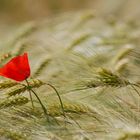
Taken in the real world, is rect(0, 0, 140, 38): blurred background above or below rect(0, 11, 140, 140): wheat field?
above

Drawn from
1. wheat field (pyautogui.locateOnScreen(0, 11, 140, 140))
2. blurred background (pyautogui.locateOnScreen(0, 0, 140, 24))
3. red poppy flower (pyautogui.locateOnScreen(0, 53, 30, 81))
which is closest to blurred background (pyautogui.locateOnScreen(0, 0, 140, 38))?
blurred background (pyautogui.locateOnScreen(0, 0, 140, 24))

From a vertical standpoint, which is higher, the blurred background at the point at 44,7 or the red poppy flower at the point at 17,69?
the blurred background at the point at 44,7

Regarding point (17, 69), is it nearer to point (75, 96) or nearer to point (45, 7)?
point (75, 96)

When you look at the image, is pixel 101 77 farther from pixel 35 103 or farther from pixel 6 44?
pixel 6 44

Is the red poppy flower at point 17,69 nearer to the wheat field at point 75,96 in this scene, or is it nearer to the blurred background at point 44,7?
the wheat field at point 75,96

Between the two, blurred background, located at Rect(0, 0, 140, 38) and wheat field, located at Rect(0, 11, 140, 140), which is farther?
blurred background, located at Rect(0, 0, 140, 38)

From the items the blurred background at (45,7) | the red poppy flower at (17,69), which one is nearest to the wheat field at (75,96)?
the red poppy flower at (17,69)

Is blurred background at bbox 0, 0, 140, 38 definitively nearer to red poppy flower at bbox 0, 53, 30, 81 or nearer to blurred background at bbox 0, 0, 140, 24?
blurred background at bbox 0, 0, 140, 24

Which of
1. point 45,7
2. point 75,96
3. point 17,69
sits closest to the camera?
point 17,69

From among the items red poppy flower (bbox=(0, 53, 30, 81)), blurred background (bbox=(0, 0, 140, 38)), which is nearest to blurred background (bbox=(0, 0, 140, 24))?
blurred background (bbox=(0, 0, 140, 38))

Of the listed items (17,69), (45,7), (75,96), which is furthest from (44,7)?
(17,69)

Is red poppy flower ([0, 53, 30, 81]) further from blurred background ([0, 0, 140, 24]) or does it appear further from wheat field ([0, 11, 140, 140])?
blurred background ([0, 0, 140, 24])

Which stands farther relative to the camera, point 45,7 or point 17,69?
point 45,7
